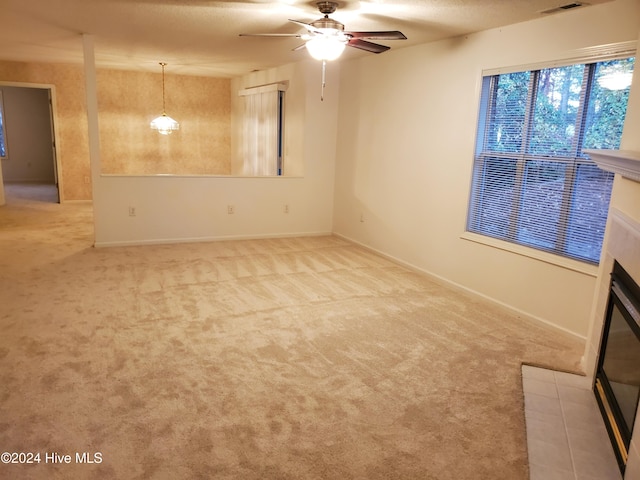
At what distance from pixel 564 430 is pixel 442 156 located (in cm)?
284

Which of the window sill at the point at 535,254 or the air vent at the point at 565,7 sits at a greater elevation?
the air vent at the point at 565,7

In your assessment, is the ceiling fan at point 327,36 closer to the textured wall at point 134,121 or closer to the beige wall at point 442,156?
the beige wall at point 442,156

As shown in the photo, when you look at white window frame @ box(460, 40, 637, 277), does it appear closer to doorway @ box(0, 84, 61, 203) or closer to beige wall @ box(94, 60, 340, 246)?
beige wall @ box(94, 60, 340, 246)

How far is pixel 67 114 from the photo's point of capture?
26.7ft

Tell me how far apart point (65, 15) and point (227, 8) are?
1646mm

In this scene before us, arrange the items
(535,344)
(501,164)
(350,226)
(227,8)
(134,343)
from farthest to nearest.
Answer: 1. (350,226)
2. (501,164)
3. (227,8)
4. (535,344)
5. (134,343)

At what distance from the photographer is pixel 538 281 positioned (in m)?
3.62

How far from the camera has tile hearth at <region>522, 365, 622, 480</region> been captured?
6.72ft

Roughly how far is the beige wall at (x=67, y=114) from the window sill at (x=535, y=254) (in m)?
7.18

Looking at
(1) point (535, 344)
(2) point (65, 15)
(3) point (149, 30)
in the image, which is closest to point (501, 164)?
(1) point (535, 344)

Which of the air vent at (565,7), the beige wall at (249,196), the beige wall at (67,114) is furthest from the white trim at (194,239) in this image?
the air vent at (565,7)

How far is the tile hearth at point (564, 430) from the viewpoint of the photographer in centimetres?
205

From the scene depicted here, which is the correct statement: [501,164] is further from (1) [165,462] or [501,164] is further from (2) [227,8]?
(1) [165,462]

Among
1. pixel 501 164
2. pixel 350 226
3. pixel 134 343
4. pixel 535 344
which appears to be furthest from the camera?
pixel 350 226
